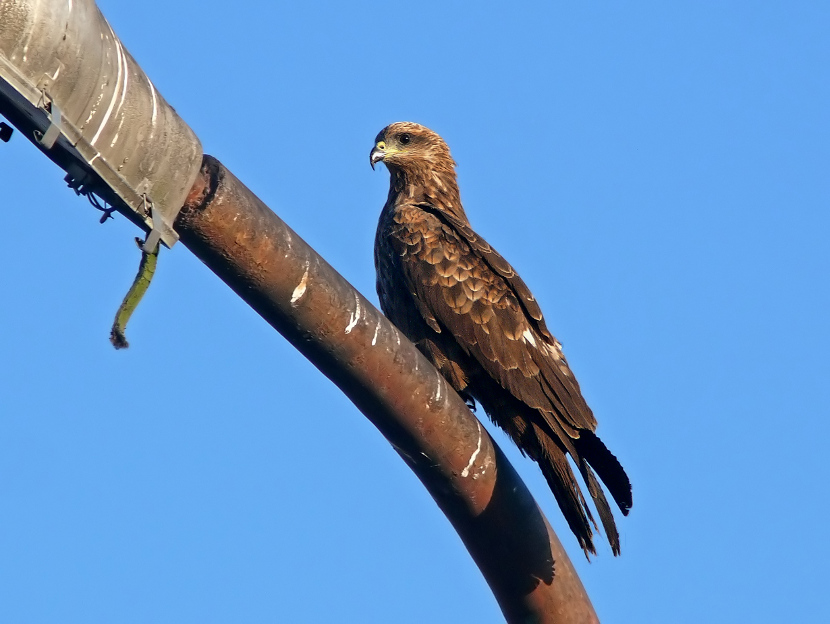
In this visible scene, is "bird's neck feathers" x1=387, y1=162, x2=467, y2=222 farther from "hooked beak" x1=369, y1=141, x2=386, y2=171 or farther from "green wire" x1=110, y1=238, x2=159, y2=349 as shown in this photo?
"green wire" x1=110, y1=238, x2=159, y2=349

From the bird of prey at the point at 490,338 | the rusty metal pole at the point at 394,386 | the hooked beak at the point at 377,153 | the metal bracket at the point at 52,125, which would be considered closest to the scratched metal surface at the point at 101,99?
the metal bracket at the point at 52,125

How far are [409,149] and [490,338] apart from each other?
6.97 feet

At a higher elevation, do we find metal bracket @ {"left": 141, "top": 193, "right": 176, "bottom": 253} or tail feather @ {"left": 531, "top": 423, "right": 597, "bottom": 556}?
tail feather @ {"left": 531, "top": 423, "right": 597, "bottom": 556}

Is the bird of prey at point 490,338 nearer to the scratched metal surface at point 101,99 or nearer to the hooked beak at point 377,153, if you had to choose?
the hooked beak at point 377,153

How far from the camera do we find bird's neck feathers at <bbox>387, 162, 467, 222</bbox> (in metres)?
7.44

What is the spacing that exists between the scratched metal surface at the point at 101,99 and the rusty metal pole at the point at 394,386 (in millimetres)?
133

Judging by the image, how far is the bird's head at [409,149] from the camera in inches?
306

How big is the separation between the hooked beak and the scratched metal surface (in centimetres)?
452

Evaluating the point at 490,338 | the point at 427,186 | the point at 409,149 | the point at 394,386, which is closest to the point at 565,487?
the point at 490,338

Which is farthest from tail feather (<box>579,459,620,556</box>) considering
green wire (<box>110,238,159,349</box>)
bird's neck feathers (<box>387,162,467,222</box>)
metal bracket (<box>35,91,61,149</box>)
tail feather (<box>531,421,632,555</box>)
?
metal bracket (<box>35,91,61,149</box>)

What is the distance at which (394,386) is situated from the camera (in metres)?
3.87

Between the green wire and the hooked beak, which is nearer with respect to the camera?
the green wire

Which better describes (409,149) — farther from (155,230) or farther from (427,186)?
(155,230)

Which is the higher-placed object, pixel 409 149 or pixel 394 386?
pixel 409 149
